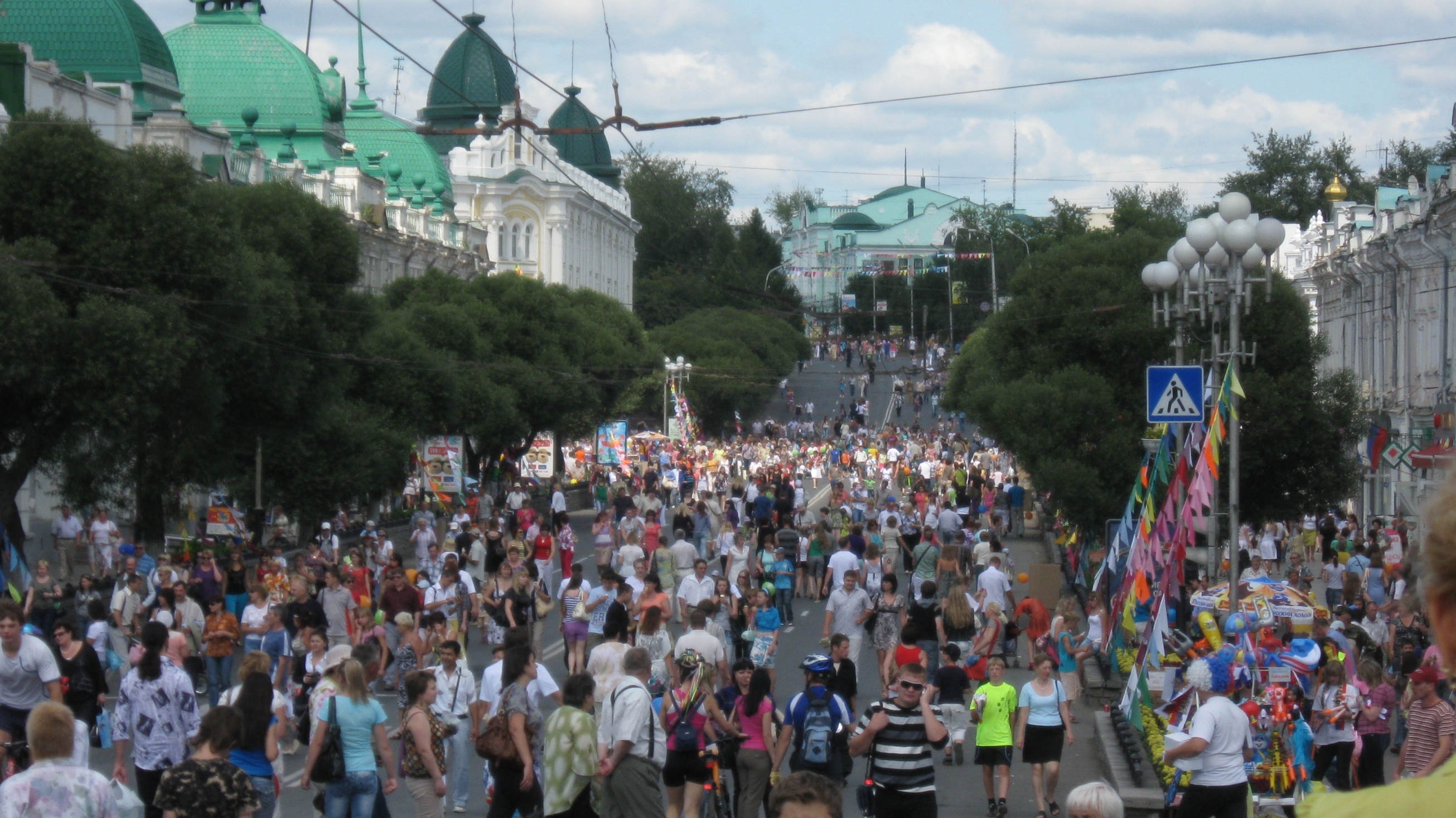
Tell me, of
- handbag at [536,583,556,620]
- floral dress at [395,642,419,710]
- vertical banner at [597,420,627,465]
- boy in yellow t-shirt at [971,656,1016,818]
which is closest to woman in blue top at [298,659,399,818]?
boy in yellow t-shirt at [971,656,1016,818]

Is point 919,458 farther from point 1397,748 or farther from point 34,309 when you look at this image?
point 1397,748

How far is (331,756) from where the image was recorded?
29.1ft

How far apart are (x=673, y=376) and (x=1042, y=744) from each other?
5789cm

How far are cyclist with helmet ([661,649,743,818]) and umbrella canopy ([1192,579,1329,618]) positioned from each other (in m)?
5.31

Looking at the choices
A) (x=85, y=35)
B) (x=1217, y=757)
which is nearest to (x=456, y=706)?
(x=1217, y=757)

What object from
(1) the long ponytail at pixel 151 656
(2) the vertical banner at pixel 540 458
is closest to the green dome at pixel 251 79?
(2) the vertical banner at pixel 540 458

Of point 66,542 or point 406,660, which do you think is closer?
Answer: point 406,660

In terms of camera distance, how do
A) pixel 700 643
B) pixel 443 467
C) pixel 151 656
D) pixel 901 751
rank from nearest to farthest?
pixel 901 751 < pixel 151 656 < pixel 700 643 < pixel 443 467

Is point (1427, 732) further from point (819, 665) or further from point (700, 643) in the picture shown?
point (700, 643)

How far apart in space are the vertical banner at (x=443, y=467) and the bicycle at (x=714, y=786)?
85.2 feet

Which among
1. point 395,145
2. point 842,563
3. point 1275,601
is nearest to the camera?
point 1275,601

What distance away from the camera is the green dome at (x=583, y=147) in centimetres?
10050

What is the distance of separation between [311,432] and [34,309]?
8.63 m

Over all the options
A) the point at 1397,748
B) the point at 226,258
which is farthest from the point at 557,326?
the point at 1397,748
